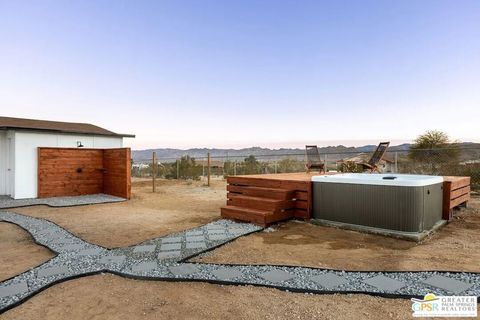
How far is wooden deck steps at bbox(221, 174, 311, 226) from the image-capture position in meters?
4.71

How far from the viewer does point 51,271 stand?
281 cm

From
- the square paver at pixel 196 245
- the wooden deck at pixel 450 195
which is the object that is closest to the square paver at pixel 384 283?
the square paver at pixel 196 245

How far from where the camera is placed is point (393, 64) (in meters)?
9.05

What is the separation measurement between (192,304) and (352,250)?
7.06 feet

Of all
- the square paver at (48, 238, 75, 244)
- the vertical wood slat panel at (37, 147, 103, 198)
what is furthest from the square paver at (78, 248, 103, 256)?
the vertical wood slat panel at (37, 147, 103, 198)

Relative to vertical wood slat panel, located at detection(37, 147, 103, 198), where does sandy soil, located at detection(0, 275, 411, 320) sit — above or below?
below

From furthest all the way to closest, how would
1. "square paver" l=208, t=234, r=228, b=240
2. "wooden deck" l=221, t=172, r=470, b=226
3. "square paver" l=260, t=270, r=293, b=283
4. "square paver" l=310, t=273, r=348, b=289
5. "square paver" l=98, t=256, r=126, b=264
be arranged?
"wooden deck" l=221, t=172, r=470, b=226, "square paver" l=208, t=234, r=228, b=240, "square paver" l=98, t=256, r=126, b=264, "square paver" l=260, t=270, r=293, b=283, "square paver" l=310, t=273, r=348, b=289

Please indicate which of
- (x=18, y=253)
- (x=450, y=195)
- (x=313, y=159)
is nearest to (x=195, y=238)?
(x=18, y=253)

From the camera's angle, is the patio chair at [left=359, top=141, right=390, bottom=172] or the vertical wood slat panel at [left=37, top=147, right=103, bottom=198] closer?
the patio chair at [left=359, top=141, right=390, bottom=172]

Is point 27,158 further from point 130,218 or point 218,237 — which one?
point 218,237

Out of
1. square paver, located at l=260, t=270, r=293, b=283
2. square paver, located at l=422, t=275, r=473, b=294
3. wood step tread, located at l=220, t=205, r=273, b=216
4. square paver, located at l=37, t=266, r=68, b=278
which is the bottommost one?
square paver, located at l=37, t=266, r=68, b=278

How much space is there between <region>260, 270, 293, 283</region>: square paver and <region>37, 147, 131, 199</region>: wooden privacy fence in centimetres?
655

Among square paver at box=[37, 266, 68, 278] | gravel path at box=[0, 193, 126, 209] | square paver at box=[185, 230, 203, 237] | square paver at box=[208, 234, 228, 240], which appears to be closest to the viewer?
square paver at box=[37, 266, 68, 278]

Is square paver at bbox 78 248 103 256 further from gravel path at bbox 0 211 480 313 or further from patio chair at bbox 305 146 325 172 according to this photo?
patio chair at bbox 305 146 325 172
